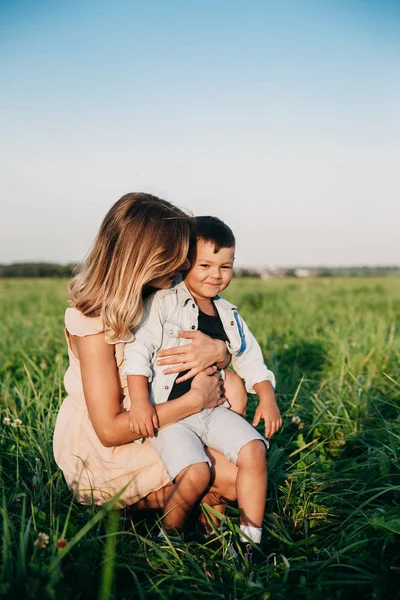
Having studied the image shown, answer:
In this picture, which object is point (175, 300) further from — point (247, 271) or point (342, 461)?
point (247, 271)

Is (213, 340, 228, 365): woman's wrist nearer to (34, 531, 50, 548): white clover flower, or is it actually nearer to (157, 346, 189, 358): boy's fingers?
(157, 346, 189, 358): boy's fingers

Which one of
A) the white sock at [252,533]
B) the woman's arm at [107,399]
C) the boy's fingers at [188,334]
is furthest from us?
the boy's fingers at [188,334]

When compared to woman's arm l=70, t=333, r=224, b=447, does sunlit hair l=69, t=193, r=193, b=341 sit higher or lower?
higher

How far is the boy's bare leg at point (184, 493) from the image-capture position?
2.02 m

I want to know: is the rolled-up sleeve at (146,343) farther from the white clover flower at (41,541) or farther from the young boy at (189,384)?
the white clover flower at (41,541)

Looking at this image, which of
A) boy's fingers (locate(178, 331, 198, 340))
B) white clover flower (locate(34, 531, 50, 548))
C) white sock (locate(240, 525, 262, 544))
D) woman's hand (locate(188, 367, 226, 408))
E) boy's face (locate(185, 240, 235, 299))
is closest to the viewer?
white clover flower (locate(34, 531, 50, 548))

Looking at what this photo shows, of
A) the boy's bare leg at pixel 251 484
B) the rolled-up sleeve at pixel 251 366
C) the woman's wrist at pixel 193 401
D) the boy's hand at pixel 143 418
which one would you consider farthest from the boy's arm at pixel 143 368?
the rolled-up sleeve at pixel 251 366

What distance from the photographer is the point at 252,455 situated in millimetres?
2100

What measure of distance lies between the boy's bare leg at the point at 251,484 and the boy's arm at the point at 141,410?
362 millimetres

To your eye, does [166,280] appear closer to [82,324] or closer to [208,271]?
[208,271]

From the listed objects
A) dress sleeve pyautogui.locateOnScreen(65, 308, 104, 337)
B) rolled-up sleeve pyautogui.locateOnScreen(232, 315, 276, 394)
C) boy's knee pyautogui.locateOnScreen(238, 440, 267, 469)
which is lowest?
boy's knee pyautogui.locateOnScreen(238, 440, 267, 469)

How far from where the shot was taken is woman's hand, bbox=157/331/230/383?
89.4 inches

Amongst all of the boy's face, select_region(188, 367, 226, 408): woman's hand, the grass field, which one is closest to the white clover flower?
the grass field

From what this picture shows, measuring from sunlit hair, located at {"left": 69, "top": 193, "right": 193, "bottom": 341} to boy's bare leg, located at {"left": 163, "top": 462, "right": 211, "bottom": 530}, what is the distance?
57 cm
